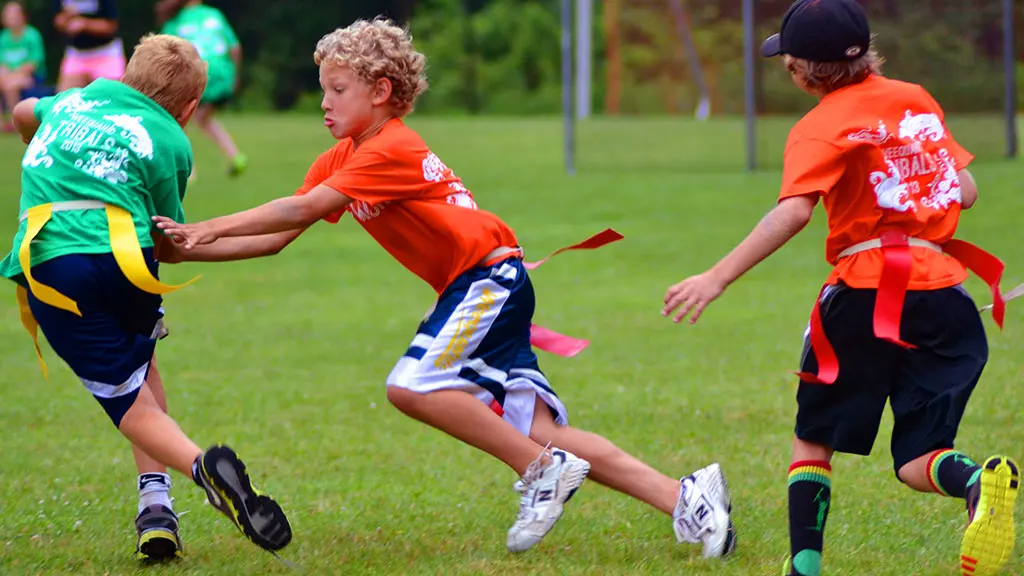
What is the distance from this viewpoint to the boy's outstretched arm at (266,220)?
385 cm

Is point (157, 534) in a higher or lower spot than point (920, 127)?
lower

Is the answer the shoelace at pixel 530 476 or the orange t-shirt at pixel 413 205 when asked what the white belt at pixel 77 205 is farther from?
the shoelace at pixel 530 476

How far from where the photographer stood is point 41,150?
13.2ft

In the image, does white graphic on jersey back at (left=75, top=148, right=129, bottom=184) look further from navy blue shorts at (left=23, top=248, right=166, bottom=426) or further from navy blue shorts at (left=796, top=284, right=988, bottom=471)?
navy blue shorts at (left=796, top=284, right=988, bottom=471)

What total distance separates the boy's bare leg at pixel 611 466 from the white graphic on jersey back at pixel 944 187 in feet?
3.80

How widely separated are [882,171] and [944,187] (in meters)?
0.21

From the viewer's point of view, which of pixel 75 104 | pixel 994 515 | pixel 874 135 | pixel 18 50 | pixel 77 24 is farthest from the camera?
pixel 18 50

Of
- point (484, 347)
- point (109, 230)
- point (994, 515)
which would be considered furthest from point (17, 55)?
point (994, 515)

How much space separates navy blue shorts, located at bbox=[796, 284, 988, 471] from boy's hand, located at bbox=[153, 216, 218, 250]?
5.38 ft

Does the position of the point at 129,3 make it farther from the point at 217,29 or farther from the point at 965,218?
the point at 965,218

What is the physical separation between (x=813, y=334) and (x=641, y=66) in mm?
17183

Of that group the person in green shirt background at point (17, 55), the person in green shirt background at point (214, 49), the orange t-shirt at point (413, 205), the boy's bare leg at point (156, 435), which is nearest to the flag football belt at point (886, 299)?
the orange t-shirt at point (413, 205)

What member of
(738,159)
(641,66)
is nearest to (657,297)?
(738,159)

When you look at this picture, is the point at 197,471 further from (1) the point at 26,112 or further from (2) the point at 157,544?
(1) the point at 26,112
